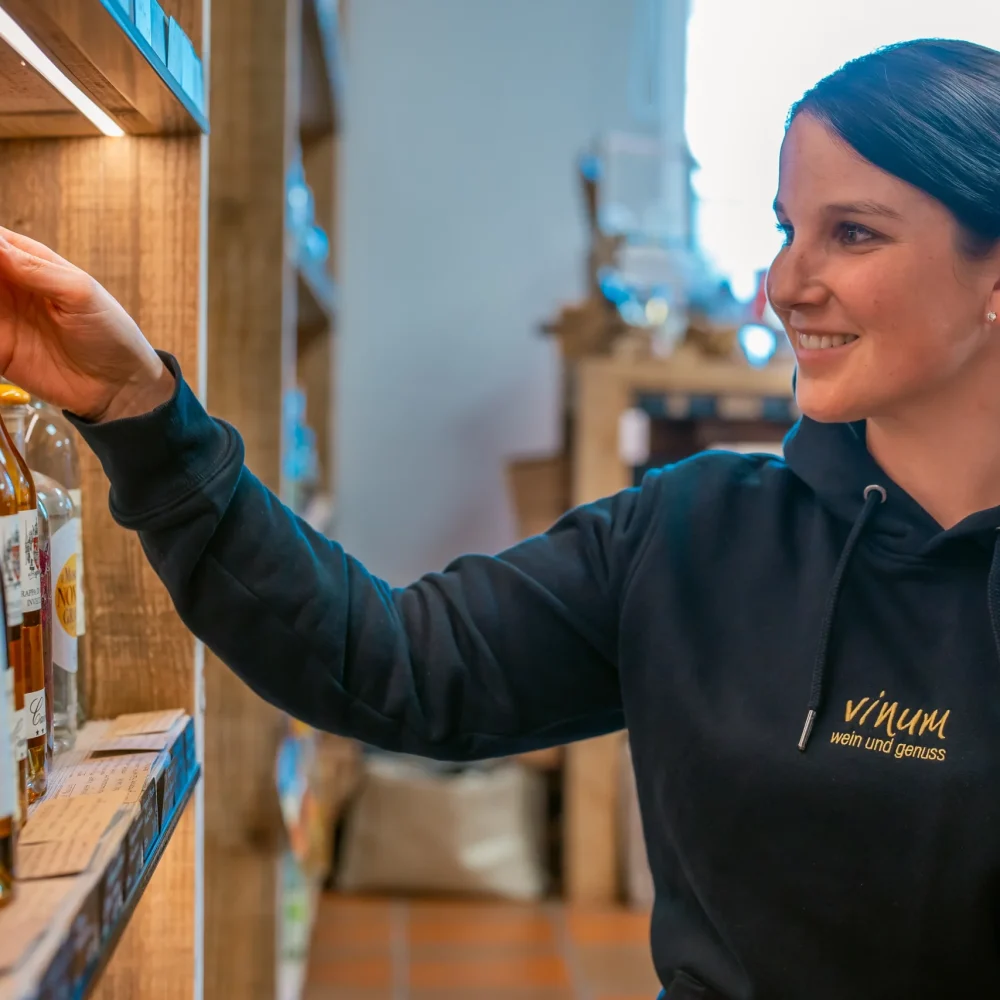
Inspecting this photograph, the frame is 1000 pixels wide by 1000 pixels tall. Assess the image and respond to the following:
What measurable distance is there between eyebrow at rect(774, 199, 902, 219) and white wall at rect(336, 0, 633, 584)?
2506mm

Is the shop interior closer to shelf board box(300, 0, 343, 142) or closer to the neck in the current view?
shelf board box(300, 0, 343, 142)

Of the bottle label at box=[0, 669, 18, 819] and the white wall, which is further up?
the white wall

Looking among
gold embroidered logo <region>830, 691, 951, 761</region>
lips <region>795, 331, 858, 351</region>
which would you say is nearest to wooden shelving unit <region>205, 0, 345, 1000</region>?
lips <region>795, 331, 858, 351</region>

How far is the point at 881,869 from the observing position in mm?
922

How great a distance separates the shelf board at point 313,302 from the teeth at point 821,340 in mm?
1028

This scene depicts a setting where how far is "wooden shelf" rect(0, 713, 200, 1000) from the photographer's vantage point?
44 centimetres

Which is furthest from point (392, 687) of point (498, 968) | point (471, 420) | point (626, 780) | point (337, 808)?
point (471, 420)

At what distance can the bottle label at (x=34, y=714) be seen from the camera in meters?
0.66

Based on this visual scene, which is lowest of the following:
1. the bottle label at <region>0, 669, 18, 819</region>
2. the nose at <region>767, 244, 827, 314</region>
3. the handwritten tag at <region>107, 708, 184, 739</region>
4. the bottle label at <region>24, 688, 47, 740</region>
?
the handwritten tag at <region>107, 708, 184, 739</region>

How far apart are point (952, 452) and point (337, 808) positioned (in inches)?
91.9

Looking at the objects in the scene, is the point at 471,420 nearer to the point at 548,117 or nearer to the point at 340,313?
the point at 340,313

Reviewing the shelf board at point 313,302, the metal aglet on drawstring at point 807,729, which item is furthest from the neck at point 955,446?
the shelf board at point 313,302

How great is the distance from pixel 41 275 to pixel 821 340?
26.9 inches

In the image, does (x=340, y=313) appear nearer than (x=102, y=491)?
No
